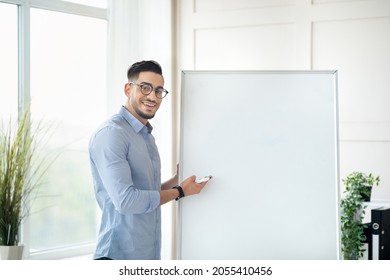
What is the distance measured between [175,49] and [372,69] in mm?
1441

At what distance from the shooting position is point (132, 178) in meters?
2.59

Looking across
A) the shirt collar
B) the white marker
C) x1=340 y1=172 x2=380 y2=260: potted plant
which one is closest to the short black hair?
the shirt collar

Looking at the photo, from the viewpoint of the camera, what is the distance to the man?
2473 millimetres

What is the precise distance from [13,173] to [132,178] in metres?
1.06

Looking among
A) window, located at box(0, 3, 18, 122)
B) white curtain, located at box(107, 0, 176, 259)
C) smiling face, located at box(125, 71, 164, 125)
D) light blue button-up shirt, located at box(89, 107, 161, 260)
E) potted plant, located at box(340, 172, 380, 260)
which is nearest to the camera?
light blue button-up shirt, located at box(89, 107, 161, 260)

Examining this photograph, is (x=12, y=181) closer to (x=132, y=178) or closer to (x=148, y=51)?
(x=132, y=178)

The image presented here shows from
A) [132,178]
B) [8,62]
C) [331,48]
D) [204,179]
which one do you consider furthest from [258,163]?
[8,62]

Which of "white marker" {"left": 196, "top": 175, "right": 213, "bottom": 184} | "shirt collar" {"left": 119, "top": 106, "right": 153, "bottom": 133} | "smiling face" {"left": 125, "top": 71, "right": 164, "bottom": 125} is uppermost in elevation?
"smiling face" {"left": 125, "top": 71, "right": 164, "bottom": 125}

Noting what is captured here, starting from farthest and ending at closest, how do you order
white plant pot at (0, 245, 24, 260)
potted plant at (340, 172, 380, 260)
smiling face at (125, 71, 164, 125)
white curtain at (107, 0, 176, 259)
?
1. white curtain at (107, 0, 176, 259)
2. white plant pot at (0, 245, 24, 260)
3. potted plant at (340, 172, 380, 260)
4. smiling face at (125, 71, 164, 125)

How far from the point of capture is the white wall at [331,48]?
3691 mm

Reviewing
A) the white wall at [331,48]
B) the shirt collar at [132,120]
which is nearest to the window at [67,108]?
the white wall at [331,48]

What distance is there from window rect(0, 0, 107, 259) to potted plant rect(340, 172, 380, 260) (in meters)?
1.86

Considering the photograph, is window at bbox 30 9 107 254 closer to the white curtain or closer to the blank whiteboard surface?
the white curtain
